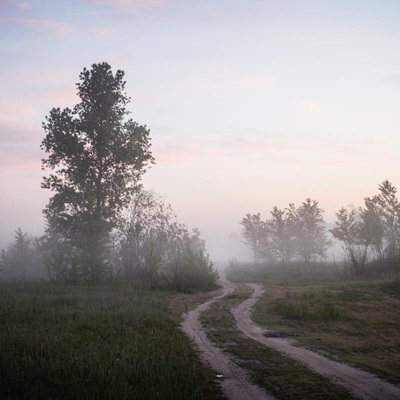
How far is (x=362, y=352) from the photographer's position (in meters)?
8.80

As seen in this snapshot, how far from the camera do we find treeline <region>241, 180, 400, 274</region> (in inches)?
1583

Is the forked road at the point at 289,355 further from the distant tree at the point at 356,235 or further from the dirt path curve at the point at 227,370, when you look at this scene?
the distant tree at the point at 356,235

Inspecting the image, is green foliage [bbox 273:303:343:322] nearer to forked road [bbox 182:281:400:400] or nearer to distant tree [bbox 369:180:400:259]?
forked road [bbox 182:281:400:400]

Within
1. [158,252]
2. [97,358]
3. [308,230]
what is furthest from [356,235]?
[97,358]

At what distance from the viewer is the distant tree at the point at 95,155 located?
2789cm

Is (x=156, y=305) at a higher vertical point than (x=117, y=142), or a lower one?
lower

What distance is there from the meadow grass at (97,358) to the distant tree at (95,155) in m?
15.6

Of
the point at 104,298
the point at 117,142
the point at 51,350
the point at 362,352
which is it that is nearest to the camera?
the point at 51,350

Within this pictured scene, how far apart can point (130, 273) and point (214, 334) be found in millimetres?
23265

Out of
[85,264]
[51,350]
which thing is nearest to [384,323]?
[51,350]

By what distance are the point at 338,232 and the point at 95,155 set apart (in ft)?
115

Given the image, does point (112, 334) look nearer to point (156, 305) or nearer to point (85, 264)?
point (156, 305)

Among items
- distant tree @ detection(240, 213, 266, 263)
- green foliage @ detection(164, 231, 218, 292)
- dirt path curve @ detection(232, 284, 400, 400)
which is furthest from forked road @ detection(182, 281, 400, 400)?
distant tree @ detection(240, 213, 266, 263)

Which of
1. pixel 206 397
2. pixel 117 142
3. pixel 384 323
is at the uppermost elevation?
pixel 117 142
